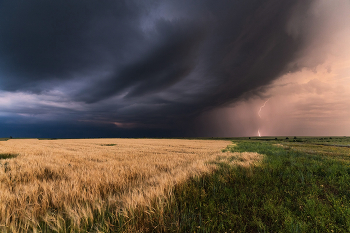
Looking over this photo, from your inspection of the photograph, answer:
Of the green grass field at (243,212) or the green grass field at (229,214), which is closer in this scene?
the green grass field at (229,214)

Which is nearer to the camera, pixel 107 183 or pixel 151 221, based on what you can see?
pixel 151 221

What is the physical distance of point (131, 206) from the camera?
8.98 feet

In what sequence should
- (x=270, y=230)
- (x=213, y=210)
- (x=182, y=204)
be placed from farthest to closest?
(x=182, y=204)
(x=213, y=210)
(x=270, y=230)

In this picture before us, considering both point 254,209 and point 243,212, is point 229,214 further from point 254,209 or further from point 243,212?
point 254,209

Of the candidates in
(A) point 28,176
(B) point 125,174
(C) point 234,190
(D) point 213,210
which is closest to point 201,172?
(C) point 234,190

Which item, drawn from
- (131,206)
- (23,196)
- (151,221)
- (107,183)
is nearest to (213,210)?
(151,221)

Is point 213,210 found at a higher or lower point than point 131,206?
lower

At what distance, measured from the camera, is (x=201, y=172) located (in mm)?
5598

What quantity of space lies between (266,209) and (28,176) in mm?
8090

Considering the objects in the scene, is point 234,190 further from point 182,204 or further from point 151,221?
point 151,221

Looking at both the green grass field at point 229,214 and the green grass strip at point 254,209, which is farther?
the green grass strip at point 254,209

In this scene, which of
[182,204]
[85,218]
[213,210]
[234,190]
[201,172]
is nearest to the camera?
[85,218]

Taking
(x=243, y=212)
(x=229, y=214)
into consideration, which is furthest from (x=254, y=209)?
(x=229, y=214)

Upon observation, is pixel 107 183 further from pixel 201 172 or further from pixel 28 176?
pixel 28 176
